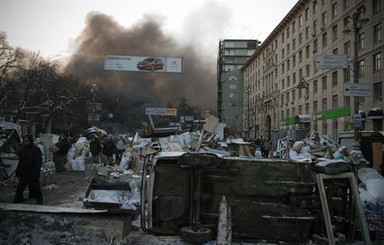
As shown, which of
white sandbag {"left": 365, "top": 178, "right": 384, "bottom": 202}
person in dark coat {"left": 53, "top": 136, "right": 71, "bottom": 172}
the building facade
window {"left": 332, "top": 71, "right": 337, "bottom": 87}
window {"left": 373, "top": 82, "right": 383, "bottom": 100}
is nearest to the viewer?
white sandbag {"left": 365, "top": 178, "right": 384, "bottom": 202}

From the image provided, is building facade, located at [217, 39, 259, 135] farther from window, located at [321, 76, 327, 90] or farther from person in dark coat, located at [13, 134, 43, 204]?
person in dark coat, located at [13, 134, 43, 204]

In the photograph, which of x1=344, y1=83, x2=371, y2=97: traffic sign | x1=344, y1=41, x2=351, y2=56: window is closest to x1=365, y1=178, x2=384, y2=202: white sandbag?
x1=344, y1=83, x2=371, y2=97: traffic sign

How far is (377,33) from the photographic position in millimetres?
32500

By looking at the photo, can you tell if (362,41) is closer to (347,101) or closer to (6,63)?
(347,101)

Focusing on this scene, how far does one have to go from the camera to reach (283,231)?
5.08m

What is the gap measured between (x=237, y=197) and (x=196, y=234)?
0.73 m

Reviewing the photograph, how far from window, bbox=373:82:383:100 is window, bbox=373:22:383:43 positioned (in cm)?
376

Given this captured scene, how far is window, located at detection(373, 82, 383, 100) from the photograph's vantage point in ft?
103

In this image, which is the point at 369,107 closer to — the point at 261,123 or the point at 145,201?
the point at 145,201

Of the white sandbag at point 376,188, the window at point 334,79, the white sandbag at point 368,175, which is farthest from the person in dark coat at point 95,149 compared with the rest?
the window at point 334,79

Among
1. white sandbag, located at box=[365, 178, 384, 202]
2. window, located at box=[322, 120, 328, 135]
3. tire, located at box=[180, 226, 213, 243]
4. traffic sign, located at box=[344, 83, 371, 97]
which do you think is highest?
traffic sign, located at box=[344, 83, 371, 97]

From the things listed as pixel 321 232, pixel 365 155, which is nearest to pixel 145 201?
pixel 321 232

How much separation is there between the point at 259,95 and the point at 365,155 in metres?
65.5

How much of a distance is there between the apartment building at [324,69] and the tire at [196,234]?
427 inches
